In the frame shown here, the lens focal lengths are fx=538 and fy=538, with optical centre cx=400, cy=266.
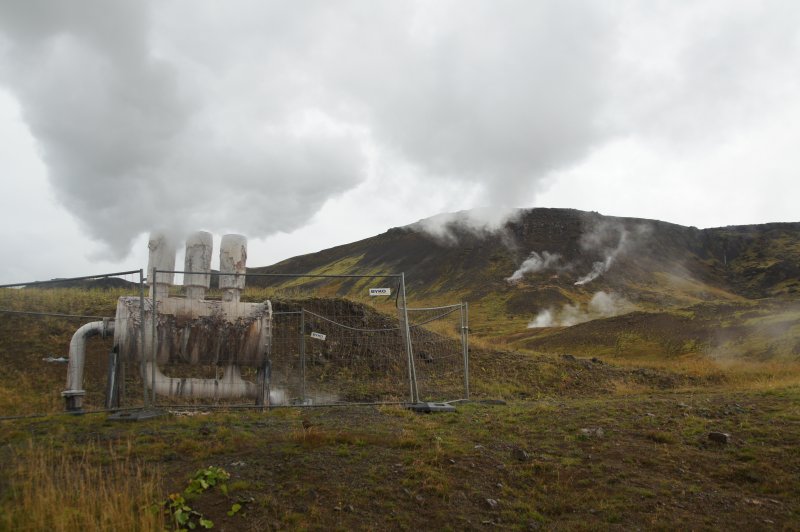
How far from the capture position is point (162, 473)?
18.2ft

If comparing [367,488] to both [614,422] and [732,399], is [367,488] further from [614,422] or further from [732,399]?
[732,399]

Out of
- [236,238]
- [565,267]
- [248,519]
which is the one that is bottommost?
[248,519]

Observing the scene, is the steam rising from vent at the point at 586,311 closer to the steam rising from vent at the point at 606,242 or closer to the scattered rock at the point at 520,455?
the steam rising from vent at the point at 606,242

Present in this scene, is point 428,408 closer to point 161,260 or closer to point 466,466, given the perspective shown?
point 466,466

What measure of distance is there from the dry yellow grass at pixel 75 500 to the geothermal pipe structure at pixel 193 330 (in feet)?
14.5

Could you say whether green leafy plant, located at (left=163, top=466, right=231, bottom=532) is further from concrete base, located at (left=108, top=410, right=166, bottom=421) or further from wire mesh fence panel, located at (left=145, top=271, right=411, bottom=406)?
wire mesh fence panel, located at (left=145, top=271, right=411, bottom=406)

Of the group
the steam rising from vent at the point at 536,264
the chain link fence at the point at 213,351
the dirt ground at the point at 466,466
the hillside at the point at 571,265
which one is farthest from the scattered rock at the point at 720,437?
the steam rising from vent at the point at 536,264

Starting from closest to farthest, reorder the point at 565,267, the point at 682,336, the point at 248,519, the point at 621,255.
Answer: 1. the point at 248,519
2. the point at 682,336
3. the point at 565,267
4. the point at 621,255

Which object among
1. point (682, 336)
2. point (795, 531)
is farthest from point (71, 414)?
point (682, 336)

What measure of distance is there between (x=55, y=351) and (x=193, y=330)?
8236 millimetres

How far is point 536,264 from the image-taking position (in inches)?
3354

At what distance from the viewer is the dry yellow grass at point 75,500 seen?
4141 millimetres

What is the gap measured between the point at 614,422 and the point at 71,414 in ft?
30.2

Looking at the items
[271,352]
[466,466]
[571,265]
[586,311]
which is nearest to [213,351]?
[271,352]
